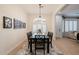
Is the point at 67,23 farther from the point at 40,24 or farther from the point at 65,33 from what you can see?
the point at 40,24

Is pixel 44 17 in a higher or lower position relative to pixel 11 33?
higher

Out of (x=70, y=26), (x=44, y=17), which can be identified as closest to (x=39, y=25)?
(x=44, y=17)

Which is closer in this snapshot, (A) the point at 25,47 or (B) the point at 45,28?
(B) the point at 45,28

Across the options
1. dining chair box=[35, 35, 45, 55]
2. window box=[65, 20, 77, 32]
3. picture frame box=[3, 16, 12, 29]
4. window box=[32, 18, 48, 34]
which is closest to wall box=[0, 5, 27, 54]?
picture frame box=[3, 16, 12, 29]

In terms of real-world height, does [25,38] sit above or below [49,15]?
below

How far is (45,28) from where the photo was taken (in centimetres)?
410

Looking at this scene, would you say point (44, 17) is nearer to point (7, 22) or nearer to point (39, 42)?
point (39, 42)

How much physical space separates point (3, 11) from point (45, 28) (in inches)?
55.6

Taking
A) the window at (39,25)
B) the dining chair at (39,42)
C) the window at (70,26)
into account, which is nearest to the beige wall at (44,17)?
the window at (39,25)

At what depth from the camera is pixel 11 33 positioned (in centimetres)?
418

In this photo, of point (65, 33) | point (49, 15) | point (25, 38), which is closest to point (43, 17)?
point (49, 15)

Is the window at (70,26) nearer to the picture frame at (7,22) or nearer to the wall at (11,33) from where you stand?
the wall at (11,33)

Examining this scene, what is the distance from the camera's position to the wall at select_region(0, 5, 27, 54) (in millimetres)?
3541

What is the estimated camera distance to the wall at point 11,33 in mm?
3541
